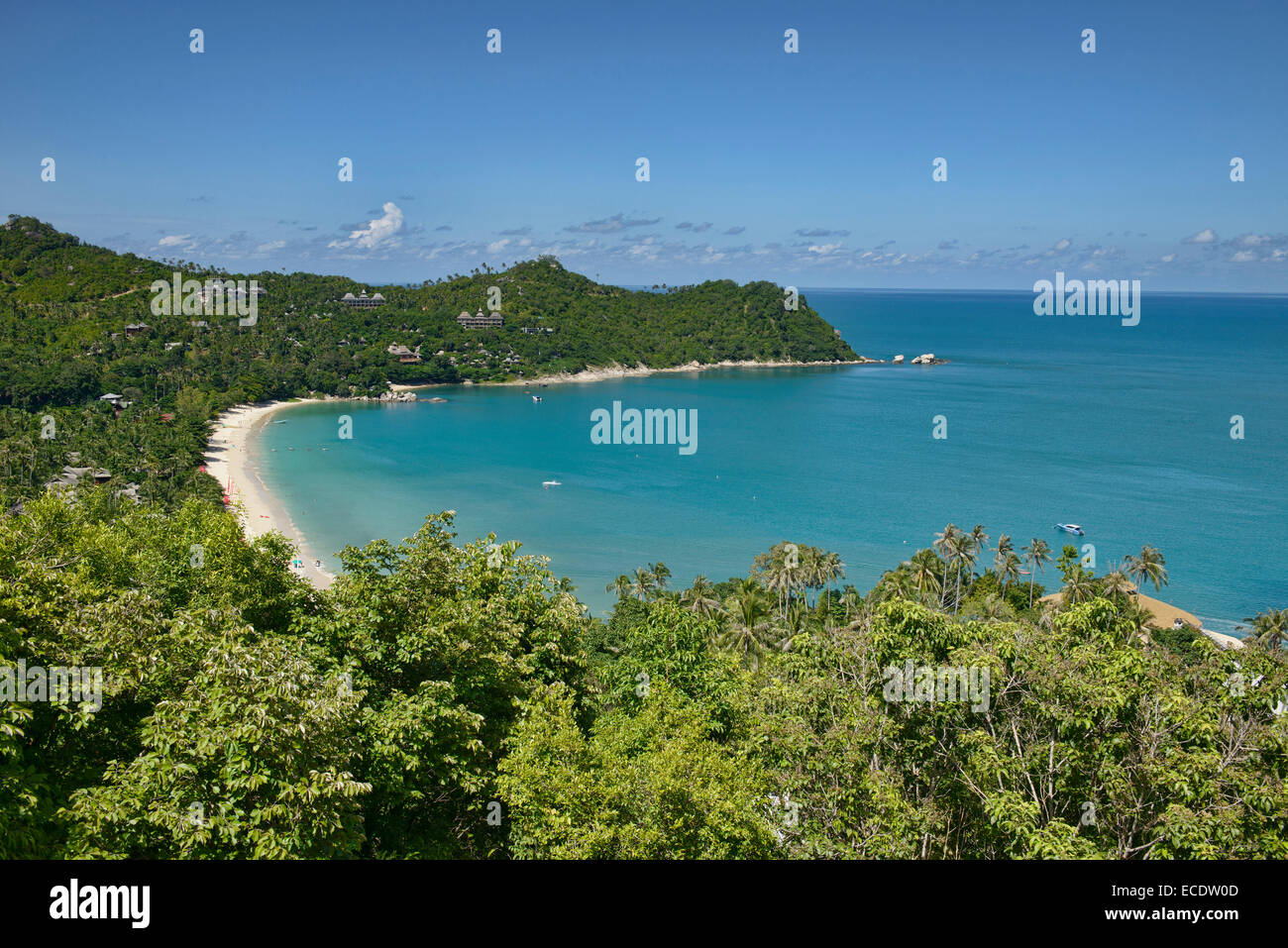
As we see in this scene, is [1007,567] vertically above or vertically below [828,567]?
below

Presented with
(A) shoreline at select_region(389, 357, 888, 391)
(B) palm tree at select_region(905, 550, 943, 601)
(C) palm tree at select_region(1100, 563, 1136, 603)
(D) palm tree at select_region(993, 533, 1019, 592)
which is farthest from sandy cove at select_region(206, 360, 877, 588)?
(C) palm tree at select_region(1100, 563, 1136, 603)

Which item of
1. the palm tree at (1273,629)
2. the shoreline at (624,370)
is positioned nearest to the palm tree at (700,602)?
the palm tree at (1273,629)

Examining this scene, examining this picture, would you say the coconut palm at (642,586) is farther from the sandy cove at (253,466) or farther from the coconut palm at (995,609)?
the coconut palm at (995,609)

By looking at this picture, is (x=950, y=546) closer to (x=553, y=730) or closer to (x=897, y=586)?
(x=897, y=586)

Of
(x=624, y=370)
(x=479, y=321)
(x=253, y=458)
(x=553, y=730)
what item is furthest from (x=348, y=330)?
(x=553, y=730)

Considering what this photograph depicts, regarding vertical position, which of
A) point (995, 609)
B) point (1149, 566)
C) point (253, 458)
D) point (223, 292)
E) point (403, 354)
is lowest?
point (995, 609)

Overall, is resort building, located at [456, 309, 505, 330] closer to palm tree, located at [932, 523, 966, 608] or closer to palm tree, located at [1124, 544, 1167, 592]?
palm tree, located at [932, 523, 966, 608]

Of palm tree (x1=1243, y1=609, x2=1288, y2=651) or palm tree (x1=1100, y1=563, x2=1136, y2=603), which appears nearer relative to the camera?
palm tree (x1=1243, y1=609, x2=1288, y2=651)
